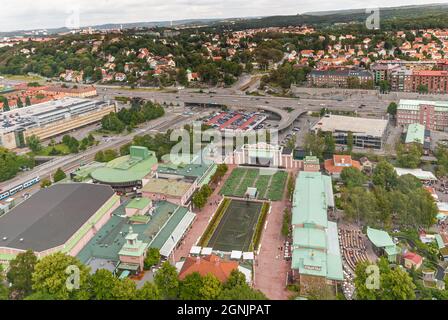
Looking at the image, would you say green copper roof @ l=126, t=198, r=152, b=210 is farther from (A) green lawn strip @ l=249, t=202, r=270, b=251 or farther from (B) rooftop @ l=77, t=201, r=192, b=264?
(A) green lawn strip @ l=249, t=202, r=270, b=251

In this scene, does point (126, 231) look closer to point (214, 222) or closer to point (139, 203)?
point (139, 203)

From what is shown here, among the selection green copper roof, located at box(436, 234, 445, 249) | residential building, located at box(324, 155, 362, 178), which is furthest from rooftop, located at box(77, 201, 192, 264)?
green copper roof, located at box(436, 234, 445, 249)

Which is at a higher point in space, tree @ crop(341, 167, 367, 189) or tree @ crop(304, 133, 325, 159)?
tree @ crop(304, 133, 325, 159)

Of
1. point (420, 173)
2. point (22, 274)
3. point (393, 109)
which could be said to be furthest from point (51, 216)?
point (393, 109)

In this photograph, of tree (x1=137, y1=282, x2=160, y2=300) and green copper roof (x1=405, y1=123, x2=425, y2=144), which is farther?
green copper roof (x1=405, y1=123, x2=425, y2=144)

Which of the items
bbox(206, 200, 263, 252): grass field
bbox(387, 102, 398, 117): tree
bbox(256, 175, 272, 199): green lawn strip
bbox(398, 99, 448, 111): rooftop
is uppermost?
bbox(398, 99, 448, 111): rooftop

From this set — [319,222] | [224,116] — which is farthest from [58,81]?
[319,222]

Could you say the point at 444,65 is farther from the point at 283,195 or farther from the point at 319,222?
the point at 319,222
